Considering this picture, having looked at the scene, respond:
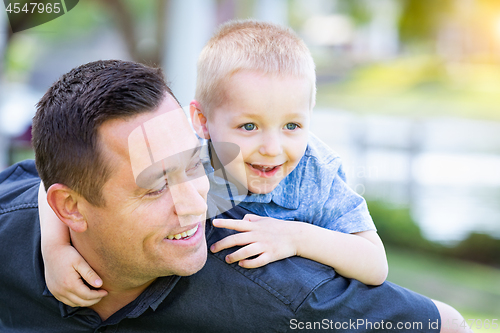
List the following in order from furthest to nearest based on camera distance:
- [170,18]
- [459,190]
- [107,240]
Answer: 1. [459,190]
2. [170,18]
3. [107,240]

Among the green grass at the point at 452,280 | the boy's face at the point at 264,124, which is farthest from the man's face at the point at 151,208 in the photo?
the green grass at the point at 452,280

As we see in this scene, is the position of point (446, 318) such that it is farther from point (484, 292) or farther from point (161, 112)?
point (484, 292)

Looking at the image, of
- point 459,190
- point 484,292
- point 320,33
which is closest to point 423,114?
point 459,190

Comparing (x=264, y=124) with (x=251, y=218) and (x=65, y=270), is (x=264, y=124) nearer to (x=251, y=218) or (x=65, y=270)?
(x=251, y=218)

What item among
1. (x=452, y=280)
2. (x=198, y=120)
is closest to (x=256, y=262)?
(x=198, y=120)

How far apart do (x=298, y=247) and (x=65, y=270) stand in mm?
823

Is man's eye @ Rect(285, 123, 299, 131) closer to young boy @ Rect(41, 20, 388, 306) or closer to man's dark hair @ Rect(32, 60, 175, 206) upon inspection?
Answer: young boy @ Rect(41, 20, 388, 306)

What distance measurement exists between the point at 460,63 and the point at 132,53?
26.6 feet

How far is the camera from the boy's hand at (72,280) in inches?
66.6

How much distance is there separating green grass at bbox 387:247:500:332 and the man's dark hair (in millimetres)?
4437

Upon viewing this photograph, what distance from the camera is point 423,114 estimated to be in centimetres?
1115

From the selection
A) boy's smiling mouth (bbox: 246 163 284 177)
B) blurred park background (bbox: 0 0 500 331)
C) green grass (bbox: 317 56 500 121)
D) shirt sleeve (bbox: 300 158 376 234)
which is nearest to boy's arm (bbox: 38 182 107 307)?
boy's smiling mouth (bbox: 246 163 284 177)

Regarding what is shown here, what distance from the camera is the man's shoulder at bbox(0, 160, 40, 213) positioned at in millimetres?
2025

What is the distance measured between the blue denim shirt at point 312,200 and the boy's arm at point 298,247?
17cm
